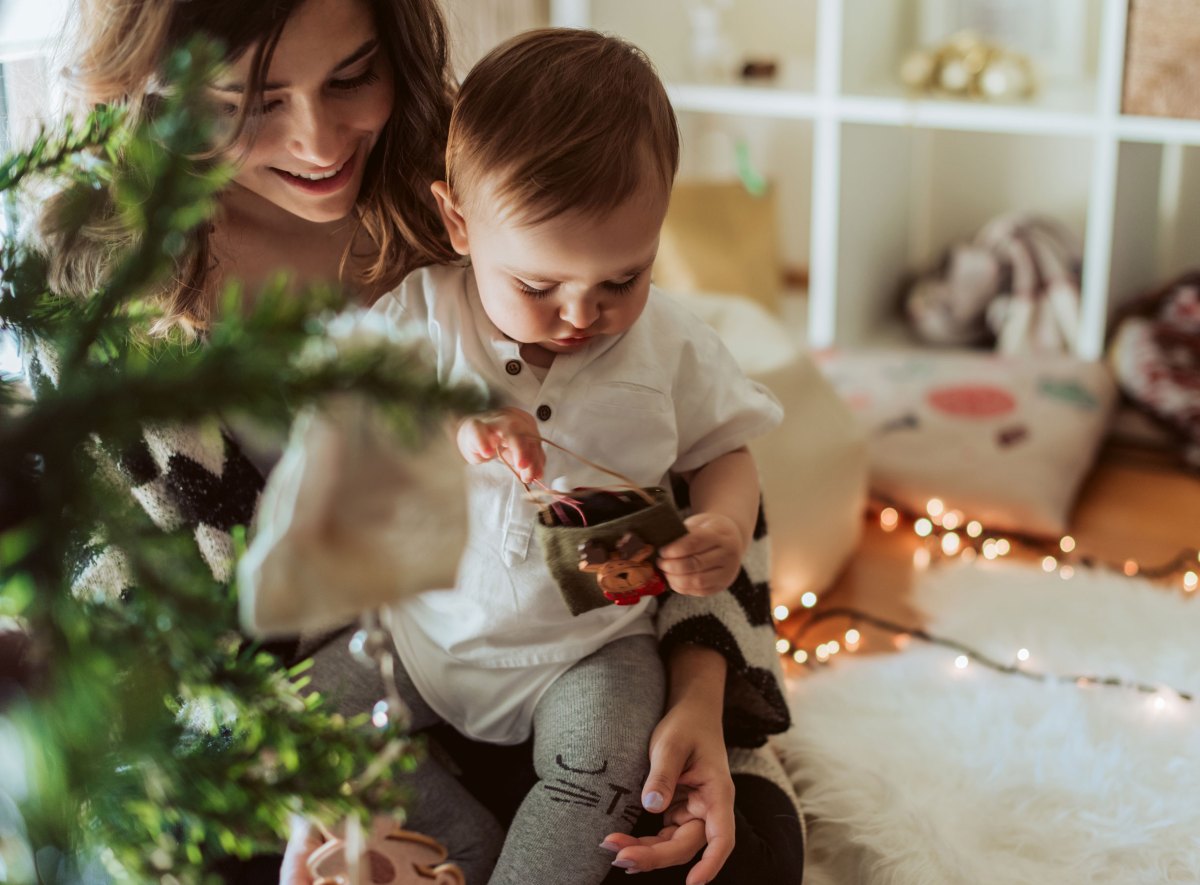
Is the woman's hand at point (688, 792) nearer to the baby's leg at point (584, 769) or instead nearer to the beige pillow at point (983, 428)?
the baby's leg at point (584, 769)

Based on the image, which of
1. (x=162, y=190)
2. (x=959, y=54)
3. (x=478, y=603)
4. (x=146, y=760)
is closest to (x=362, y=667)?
(x=478, y=603)

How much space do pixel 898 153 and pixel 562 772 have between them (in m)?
1.81

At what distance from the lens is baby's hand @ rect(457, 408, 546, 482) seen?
84 centimetres

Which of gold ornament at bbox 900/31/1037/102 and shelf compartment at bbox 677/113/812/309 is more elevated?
gold ornament at bbox 900/31/1037/102

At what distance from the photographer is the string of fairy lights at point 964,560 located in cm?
144

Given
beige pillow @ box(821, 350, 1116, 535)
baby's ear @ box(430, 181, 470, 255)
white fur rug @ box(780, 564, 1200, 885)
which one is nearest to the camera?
baby's ear @ box(430, 181, 470, 255)

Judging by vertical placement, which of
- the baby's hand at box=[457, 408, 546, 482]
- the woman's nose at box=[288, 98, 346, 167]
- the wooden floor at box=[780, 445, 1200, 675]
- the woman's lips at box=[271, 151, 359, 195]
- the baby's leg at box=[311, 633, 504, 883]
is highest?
the woman's nose at box=[288, 98, 346, 167]

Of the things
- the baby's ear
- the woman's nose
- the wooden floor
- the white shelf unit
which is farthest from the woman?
the white shelf unit

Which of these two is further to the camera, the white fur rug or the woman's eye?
the white fur rug

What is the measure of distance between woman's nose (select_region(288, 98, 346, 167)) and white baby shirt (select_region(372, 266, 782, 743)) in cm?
12

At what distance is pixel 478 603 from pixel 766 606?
0.95 feet

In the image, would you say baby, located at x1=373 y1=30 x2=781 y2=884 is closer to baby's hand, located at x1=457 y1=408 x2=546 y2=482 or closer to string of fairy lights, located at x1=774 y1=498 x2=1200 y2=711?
baby's hand, located at x1=457 y1=408 x2=546 y2=482

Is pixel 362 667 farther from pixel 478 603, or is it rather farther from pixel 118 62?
pixel 118 62

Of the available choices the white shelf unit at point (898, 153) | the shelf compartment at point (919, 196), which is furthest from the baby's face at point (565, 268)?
the shelf compartment at point (919, 196)
